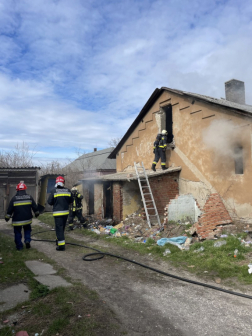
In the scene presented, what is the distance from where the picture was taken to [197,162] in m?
8.72

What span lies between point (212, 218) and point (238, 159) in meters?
1.95

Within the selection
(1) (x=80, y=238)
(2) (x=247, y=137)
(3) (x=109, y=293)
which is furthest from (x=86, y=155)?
(3) (x=109, y=293)

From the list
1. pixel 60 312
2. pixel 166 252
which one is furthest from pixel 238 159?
pixel 60 312

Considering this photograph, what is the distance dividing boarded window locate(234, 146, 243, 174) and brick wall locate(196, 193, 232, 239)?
3.28ft

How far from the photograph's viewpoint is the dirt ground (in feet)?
9.91

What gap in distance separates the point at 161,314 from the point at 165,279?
4.66 ft

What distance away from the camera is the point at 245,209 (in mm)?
7203

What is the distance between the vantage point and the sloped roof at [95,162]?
28.0 metres

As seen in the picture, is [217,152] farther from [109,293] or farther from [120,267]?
[109,293]

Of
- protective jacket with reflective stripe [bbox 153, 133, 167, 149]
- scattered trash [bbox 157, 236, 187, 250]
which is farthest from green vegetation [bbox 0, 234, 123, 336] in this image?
protective jacket with reflective stripe [bbox 153, 133, 167, 149]

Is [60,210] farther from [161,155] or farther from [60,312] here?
[161,155]

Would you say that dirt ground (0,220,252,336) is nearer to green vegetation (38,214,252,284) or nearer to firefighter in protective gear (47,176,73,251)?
green vegetation (38,214,252,284)

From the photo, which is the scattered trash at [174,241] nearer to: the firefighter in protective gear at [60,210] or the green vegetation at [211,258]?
the green vegetation at [211,258]

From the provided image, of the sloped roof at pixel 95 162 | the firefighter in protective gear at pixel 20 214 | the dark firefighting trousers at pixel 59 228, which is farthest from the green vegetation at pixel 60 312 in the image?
the sloped roof at pixel 95 162
